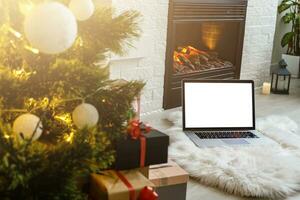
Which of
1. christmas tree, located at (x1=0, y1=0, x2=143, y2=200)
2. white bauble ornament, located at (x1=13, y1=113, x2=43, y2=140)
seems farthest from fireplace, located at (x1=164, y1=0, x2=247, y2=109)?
white bauble ornament, located at (x1=13, y1=113, x2=43, y2=140)

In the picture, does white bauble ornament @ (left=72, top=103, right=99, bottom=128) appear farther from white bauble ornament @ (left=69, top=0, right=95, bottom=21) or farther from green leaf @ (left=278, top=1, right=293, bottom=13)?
green leaf @ (left=278, top=1, right=293, bottom=13)

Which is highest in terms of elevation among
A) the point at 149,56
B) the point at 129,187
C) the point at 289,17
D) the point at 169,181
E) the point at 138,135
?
the point at 289,17

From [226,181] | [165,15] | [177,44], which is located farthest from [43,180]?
[177,44]

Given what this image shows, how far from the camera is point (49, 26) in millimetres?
773

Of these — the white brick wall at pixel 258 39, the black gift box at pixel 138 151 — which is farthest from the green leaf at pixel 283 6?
the black gift box at pixel 138 151

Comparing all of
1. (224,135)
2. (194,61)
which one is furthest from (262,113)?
(224,135)

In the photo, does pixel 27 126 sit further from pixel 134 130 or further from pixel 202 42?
pixel 202 42

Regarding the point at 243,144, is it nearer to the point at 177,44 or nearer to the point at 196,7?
the point at 196,7

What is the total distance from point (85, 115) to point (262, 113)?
235 cm

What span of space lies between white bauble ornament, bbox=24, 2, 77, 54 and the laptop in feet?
5.33

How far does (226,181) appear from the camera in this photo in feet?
5.94

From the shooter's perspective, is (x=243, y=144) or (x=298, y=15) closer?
(x=243, y=144)

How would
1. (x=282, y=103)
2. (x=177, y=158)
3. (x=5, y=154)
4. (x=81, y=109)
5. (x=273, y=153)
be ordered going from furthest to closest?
(x=282, y=103) → (x=273, y=153) → (x=177, y=158) → (x=81, y=109) → (x=5, y=154)

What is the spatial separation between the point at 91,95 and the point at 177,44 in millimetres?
2526
